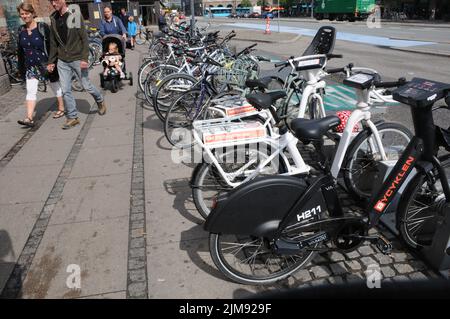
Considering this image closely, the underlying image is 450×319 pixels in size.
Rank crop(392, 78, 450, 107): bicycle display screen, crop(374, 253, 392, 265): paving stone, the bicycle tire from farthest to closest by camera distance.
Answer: crop(374, 253, 392, 265): paving stone, the bicycle tire, crop(392, 78, 450, 107): bicycle display screen

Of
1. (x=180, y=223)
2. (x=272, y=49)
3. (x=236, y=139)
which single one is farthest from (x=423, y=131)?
(x=272, y=49)

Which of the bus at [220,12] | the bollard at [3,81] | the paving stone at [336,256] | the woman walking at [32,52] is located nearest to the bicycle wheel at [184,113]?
the woman walking at [32,52]

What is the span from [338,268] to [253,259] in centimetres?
68

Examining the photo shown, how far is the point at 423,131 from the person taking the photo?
8.13 feet

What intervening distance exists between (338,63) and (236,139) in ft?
33.5

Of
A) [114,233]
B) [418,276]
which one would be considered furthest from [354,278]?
[114,233]

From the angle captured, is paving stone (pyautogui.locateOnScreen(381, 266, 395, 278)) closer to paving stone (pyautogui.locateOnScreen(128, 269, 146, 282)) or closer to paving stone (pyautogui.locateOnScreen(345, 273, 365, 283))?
paving stone (pyautogui.locateOnScreen(345, 273, 365, 283))

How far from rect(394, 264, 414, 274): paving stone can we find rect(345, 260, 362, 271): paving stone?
0.28 metres

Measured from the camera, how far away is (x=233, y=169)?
3.21 m

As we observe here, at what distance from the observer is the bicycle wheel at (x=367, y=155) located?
342 cm

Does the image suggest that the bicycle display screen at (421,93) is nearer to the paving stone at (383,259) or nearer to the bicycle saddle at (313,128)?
the bicycle saddle at (313,128)

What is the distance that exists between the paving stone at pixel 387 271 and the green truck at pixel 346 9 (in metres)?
40.9

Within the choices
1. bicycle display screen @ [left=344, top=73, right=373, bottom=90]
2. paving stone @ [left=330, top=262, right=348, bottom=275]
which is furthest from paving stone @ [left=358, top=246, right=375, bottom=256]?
bicycle display screen @ [left=344, top=73, right=373, bottom=90]

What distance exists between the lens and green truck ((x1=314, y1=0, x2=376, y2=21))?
38.3 metres
